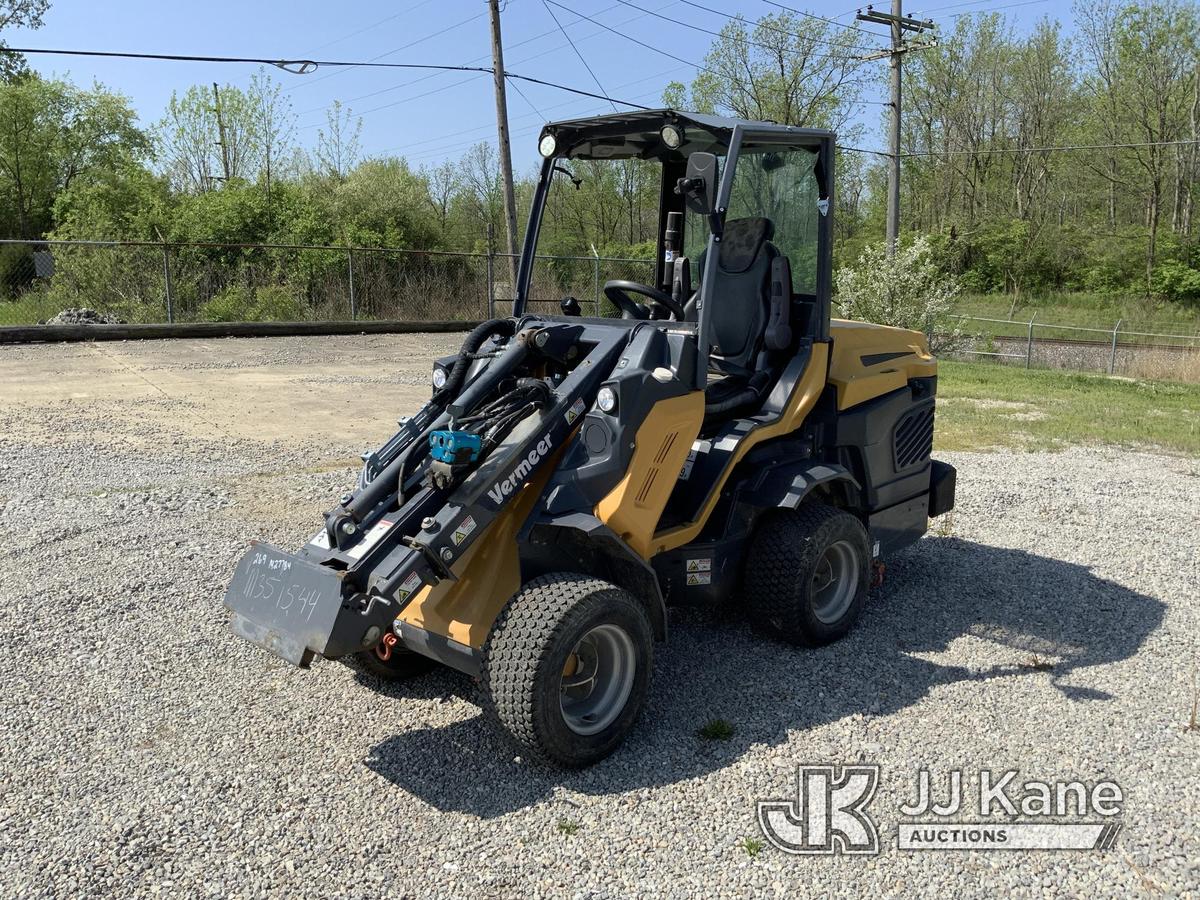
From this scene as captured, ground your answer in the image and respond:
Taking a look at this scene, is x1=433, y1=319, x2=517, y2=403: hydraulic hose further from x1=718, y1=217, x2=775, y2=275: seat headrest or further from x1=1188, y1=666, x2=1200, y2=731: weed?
x1=1188, y1=666, x2=1200, y2=731: weed

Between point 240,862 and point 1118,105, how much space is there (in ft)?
139

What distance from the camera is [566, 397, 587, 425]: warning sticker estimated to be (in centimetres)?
410

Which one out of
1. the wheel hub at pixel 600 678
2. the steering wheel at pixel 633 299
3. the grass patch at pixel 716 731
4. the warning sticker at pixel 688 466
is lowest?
the grass patch at pixel 716 731

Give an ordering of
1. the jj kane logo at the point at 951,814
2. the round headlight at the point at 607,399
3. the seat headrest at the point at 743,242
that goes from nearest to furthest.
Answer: the jj kane logo at the point at 951,814 → the round headlight at the point at 607,399 → the seat headrest at the point at 743,242

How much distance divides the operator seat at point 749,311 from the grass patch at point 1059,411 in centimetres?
598

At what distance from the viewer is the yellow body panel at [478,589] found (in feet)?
12.6

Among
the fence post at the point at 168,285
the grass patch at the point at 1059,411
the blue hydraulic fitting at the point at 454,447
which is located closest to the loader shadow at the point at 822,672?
the blue hydraulic fitting at the point at 454,447

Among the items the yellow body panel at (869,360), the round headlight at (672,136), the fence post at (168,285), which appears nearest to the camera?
the round headlight at (672,136)

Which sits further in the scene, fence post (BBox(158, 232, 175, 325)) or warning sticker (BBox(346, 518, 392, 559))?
fence post (BBox(158, 232, 175, 325))

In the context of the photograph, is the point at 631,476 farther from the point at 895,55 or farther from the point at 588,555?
the point at 895,55

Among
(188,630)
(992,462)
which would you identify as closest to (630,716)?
(188,630)

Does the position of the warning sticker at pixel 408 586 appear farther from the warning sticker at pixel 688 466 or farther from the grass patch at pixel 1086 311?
the grass patch at pixel 1086 311

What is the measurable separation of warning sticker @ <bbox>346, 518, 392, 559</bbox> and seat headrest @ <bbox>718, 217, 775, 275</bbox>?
2236mm

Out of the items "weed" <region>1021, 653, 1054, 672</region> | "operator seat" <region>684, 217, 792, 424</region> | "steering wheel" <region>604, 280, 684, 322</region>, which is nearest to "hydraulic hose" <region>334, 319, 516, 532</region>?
"steering wheel" <region>604, 280, 684, 322</region>
